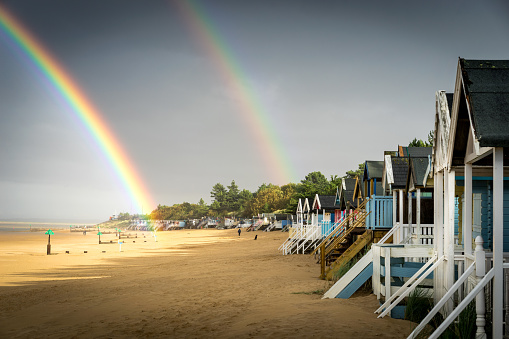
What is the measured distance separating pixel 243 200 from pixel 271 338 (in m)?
179

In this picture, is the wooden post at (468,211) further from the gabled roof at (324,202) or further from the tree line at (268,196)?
the tree line at (268,196)

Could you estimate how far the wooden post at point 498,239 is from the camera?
6609 millimetres

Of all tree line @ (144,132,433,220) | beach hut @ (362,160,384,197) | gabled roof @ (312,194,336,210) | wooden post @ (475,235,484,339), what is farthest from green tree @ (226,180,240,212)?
wooden post @ (475,235,484,339)

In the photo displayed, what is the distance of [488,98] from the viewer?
22.6 ft

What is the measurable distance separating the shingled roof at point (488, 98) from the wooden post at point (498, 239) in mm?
325

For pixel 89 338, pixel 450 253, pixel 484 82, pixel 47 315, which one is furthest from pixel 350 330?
pixel 47 315

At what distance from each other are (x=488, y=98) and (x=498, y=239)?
Result: 2045 millimetres

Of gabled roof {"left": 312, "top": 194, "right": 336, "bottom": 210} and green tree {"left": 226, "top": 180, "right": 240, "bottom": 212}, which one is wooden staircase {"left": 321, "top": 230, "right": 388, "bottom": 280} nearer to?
gabled roof {"left": 312, "top": 194, "right": 336, "bottom": 210}

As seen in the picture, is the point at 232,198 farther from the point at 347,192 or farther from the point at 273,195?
the point at 347,192

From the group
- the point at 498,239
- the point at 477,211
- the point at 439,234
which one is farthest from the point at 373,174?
the point at 498,239

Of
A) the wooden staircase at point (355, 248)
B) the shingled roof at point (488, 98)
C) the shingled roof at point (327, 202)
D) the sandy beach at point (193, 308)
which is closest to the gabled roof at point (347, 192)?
the shingled roof at point (327, 202)

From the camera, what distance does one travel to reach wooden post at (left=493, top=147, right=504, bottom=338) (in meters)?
6.61

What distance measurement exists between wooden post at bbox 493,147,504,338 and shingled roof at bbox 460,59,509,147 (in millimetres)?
325

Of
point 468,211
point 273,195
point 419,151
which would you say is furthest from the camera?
point 273,195
